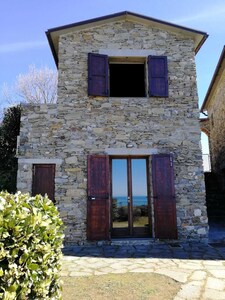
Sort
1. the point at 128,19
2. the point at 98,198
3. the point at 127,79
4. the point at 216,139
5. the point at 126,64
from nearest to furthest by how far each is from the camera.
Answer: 1. the point at 98,198
2. the point at 128,19
3. the point at 126,64
4. the point at 127,79
5. the point at 216,139

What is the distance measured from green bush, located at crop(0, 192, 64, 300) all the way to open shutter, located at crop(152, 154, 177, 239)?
14.3 ft

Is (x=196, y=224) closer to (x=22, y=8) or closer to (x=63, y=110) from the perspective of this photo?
(x=63, y=110)

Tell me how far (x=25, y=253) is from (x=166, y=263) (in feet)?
11.5

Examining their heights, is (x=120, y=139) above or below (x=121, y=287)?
above

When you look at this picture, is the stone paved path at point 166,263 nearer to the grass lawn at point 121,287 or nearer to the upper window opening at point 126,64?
the grass lawn at point 121,287

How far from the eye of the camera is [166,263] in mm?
5059

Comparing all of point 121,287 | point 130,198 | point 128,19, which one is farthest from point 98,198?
point 128,19

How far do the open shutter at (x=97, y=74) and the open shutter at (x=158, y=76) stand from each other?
133 cm

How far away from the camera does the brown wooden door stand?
7.11 m

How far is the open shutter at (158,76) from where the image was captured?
7691mm

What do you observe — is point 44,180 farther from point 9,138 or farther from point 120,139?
point 9,138

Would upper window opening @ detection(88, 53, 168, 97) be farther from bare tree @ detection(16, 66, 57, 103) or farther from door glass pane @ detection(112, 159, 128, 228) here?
bare tree @ detection(16, 66, 57, 103)

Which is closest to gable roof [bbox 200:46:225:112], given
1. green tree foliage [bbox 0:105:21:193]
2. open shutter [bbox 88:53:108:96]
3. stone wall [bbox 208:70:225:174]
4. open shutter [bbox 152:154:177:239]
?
stone wall [bbox 208:70:225:174]

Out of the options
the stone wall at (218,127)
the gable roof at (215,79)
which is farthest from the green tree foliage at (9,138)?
the stone wall at (218,127)
